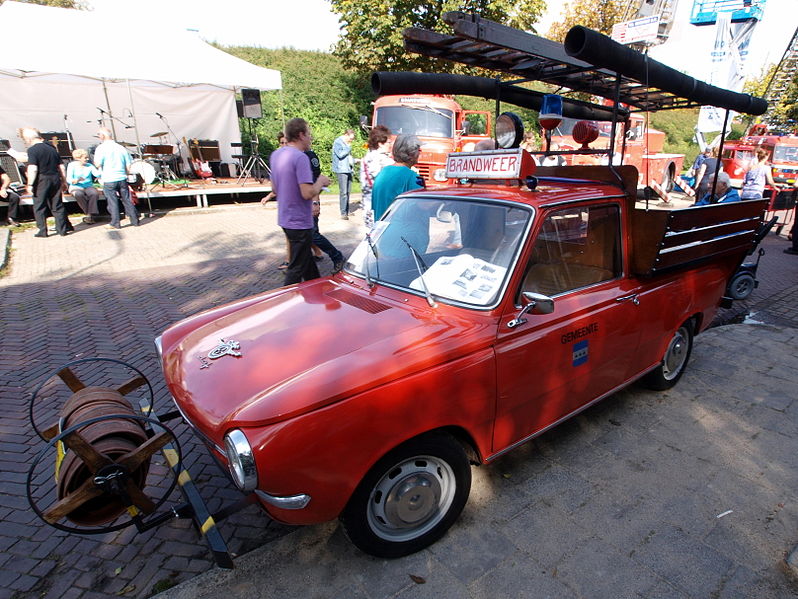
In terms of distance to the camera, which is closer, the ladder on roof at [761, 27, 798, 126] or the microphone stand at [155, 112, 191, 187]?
the microphone stand at [155, 112, 191, 187]

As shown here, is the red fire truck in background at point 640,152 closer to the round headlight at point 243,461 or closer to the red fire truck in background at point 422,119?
the red fire truck in background at point 422,119

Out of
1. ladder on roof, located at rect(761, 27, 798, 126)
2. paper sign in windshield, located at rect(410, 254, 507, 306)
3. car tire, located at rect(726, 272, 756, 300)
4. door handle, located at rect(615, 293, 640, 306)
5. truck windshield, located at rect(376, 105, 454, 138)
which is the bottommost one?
Result: car tire, located at rect(726, 272, 756, 300)

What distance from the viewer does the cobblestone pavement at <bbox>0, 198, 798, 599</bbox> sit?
7.52 ft

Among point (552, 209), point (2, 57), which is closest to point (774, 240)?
point (552, 209)

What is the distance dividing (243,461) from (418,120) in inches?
482

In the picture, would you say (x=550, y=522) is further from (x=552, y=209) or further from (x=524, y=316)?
(x=552, y=209)

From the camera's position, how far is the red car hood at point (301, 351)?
1.98 metres

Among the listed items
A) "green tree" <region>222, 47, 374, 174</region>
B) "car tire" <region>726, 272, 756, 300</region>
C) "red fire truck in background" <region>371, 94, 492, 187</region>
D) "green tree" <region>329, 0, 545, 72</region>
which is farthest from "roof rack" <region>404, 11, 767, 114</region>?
"green tree" <region>222, 47, 374, 174</region>

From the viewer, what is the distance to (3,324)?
549cm

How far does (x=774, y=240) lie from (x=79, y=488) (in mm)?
13898

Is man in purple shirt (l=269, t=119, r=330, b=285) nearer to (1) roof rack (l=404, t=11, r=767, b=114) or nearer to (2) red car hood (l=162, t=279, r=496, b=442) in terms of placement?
(1) roof rack (l=404, t=11, r=767, b=114)

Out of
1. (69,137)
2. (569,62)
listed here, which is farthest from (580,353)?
(69,137)

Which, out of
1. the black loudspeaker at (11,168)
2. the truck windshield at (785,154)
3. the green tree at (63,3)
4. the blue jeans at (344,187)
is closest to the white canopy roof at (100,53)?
the black loudspeaker at (11,168)

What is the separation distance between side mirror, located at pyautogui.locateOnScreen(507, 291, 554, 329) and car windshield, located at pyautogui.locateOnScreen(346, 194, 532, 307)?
149mm
